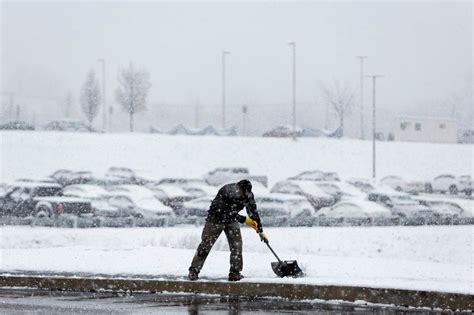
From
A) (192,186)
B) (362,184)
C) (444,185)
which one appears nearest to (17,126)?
(362,184)

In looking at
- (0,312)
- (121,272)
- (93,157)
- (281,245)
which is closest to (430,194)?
(93,157)

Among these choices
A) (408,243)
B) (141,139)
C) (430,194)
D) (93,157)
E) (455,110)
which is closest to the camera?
(408,243)

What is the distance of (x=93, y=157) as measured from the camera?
7838 cm

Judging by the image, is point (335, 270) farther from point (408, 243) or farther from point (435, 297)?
point (408, 243)

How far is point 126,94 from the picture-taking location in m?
106

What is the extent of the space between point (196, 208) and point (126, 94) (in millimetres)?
65673

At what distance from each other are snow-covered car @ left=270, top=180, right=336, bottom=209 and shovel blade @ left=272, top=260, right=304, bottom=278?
32092 millimetres

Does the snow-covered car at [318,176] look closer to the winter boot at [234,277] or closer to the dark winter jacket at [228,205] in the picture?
the dark winter jacket at [228,205]

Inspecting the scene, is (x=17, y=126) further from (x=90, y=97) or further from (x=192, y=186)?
(x=192, y=186)

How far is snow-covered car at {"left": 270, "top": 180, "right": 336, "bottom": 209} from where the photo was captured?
47.6 meters

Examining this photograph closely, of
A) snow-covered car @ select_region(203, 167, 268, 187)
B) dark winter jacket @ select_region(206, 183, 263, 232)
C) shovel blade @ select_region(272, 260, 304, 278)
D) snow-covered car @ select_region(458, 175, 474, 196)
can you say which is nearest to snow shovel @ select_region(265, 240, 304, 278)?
shovel blade @ select_region(272, 260, 304, 278)

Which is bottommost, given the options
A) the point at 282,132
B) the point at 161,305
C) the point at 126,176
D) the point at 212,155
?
the point at 126,176

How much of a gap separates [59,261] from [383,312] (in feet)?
23.2

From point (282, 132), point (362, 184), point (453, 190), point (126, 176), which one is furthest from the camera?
point (282, 132)
